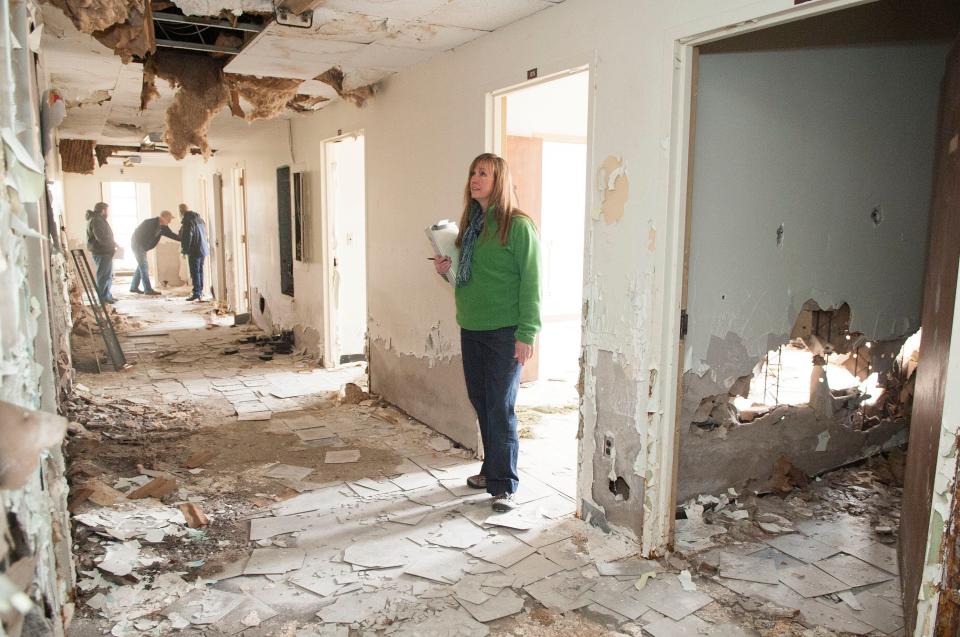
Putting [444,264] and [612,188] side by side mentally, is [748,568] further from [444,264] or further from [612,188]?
[444,264]

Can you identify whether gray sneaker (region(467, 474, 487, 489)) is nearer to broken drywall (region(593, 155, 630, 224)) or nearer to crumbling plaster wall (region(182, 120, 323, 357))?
broken drywall (region(593, 155, 630, 224))

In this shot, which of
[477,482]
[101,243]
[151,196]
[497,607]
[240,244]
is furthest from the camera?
[151,196]

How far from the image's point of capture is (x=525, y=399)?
488cm

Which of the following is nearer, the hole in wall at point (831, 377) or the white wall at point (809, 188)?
the white wall at point (809, 188)

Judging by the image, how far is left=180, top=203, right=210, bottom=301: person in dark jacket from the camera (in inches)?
398

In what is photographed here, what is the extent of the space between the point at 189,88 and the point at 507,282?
275 cm

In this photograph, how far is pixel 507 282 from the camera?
9.75ft

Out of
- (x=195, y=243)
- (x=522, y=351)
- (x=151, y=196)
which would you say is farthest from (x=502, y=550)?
(x=151, y=196)

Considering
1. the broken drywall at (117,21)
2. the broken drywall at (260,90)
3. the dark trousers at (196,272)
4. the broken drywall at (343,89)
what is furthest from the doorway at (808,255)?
the dark trousers at (196,272)

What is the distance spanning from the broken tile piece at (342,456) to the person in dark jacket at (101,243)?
23.3ft

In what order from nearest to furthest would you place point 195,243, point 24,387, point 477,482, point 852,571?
point 24,387
point 852,571
point 477,482
point 195,243

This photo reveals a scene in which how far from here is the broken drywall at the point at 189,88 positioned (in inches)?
164

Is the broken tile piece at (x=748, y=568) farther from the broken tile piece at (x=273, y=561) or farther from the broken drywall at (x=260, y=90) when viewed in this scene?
the broken drywall at (x=260, y=90)

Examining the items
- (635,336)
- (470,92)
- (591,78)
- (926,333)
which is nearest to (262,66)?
(470,92)
